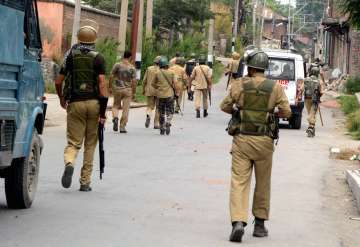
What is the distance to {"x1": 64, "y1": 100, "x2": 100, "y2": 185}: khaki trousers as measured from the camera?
11.5 meters

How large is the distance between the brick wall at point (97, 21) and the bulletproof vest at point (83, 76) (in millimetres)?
24315

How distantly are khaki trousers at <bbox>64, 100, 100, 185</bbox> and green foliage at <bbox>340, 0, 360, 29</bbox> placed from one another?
10204 millimetres

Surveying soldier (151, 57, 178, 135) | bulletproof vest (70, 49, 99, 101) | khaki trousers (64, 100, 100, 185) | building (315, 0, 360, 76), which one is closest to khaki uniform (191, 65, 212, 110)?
soldier (151, 57, 178, 135)

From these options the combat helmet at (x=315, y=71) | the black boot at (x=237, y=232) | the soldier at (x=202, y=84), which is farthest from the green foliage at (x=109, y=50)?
the black boot at (x=237, y=232)

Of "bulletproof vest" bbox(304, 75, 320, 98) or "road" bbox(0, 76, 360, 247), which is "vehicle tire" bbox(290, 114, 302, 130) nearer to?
"bulletproof vest" bbox(304, 75, 320, 98)

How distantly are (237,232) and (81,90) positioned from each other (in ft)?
11.2

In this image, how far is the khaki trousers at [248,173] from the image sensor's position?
8.98 m

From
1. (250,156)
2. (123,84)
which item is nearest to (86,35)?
(250,156)

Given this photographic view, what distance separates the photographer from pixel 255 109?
9.13m

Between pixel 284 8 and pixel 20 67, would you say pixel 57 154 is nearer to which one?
pixel 20 67

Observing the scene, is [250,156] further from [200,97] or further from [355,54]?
[355,54]

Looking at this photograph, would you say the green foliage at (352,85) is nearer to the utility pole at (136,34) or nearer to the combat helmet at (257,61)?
the utility pole at (136,34)

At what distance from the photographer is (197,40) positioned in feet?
202

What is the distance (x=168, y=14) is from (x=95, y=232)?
167ft
